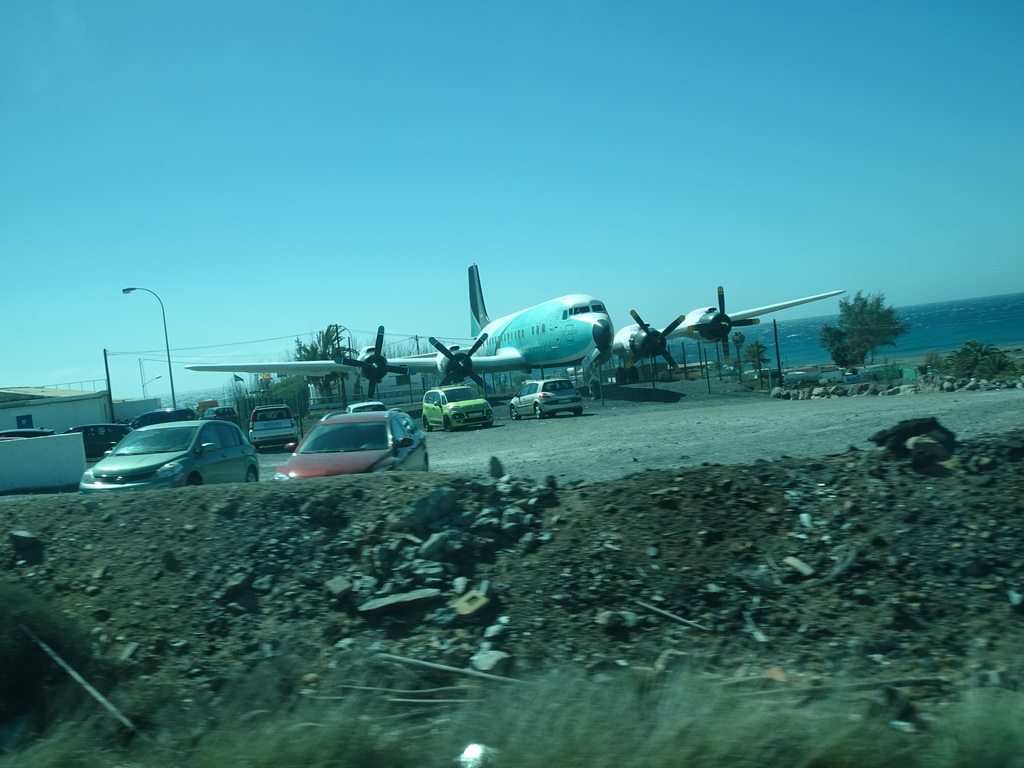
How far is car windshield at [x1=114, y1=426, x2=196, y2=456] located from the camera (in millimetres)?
12734

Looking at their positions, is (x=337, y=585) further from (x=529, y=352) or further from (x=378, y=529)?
(x=529, y=352)

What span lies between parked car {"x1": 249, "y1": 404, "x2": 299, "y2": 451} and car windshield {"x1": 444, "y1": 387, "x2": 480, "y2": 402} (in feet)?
19.9

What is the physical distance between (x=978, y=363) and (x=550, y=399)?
18231mm

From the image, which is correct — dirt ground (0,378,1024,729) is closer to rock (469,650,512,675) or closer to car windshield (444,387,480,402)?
rock (469,650,512,675)

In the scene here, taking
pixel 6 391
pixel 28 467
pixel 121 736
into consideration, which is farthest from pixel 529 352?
pixel 121 736

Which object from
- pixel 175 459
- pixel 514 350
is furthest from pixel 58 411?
pixel 175 459

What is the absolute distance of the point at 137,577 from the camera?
27.0 ft

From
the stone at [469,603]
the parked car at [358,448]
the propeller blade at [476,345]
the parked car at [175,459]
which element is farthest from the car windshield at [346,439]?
the propeller blade at [476,345]

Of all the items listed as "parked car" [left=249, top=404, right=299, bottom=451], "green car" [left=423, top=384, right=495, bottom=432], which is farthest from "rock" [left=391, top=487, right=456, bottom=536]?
Answer: "parked car" [left=249, top=404, right=299, bottom=451]

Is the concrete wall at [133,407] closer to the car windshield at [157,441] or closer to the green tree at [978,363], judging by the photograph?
the car windshield at [157,441]

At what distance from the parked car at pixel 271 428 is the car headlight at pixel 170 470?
18025 millimetres

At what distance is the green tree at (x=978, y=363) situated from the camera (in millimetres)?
32469

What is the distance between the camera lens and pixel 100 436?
1234 inches

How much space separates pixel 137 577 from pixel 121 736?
3203mm
